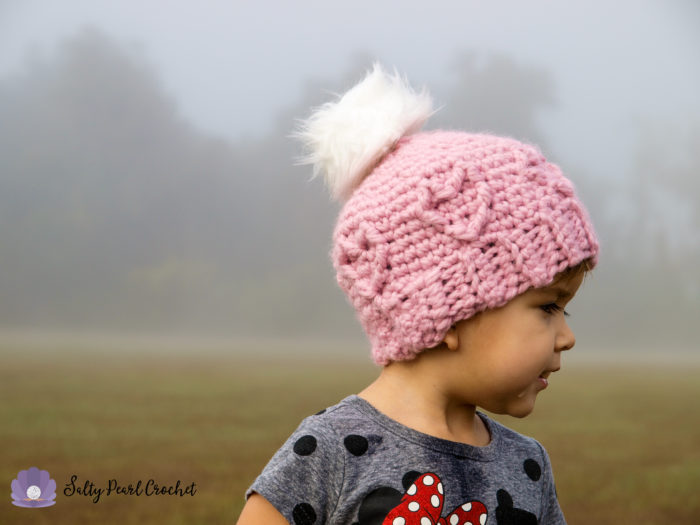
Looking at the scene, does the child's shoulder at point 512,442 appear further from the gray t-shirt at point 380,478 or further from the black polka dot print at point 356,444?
the black polka dot print at point 356,444

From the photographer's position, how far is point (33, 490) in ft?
7.84

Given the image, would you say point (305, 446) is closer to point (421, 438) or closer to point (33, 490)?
point (421, 438)

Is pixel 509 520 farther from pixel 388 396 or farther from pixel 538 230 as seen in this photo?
pixel 538 230

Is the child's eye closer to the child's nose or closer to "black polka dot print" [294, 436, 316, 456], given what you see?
the child's nose

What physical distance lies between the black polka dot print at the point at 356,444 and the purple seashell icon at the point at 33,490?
1.61 meters

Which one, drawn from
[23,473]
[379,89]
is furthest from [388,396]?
[23,473]

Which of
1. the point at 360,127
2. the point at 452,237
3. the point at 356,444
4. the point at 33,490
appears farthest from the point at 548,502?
the point at 33,490

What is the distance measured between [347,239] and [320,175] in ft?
0.66

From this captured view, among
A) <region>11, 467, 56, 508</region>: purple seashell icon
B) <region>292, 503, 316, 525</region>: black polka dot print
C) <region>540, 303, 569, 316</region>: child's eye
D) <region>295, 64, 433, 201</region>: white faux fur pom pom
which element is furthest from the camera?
<region>11, 467, 56, 508</region>: purple seashell icon

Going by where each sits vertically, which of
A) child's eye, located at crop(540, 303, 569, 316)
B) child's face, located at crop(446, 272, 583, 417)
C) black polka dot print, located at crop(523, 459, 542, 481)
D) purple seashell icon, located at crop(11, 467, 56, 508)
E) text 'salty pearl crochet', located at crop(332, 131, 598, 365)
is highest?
purple seashell icon, located at crop(11, 467, 56, 508)

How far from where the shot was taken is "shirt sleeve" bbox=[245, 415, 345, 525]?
1.10 m

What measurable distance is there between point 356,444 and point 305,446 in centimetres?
8

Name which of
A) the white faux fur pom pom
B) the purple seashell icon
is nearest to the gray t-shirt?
the white faux fur pom pom

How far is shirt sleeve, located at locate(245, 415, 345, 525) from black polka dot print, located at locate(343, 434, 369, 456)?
14mm
